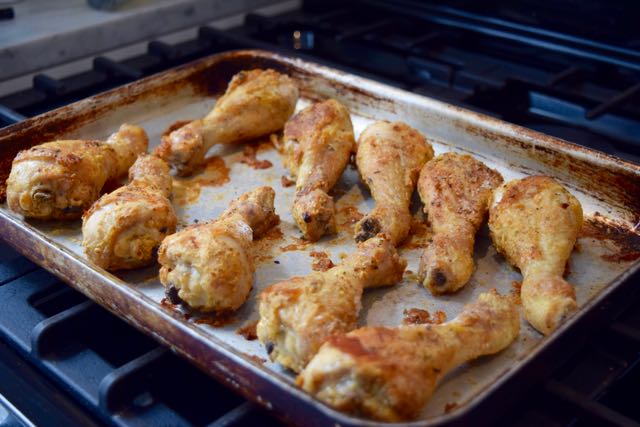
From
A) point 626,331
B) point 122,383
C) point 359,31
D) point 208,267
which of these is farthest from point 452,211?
point 359,31

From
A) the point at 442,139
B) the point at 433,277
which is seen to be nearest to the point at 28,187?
the point at 433,277

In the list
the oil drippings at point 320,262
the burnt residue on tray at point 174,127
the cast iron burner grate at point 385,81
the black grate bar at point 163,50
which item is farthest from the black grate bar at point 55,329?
the black grate bar at point 163,50

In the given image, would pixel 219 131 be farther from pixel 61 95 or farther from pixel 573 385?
pixel 573 385

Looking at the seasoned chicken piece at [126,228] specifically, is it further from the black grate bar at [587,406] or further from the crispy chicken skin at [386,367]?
the black grate bar at [587,406]

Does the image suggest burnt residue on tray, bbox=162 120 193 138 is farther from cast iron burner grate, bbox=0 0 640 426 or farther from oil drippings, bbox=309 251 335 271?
oil drippings, bbox=309 251 335 271

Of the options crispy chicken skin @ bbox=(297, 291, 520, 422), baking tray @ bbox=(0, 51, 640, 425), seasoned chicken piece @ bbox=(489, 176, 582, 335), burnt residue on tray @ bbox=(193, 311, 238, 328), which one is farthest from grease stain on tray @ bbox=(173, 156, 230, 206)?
crispy chicken skin @ bbox=(297, 291, 520, 422)

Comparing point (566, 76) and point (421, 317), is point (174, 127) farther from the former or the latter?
point (566, 76)

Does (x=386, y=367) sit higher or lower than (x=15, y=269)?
higher

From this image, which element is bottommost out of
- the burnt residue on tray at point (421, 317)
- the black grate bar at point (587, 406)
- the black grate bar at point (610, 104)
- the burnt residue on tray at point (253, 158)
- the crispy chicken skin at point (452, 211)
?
the burnt residue on tray at point (421, 317)
